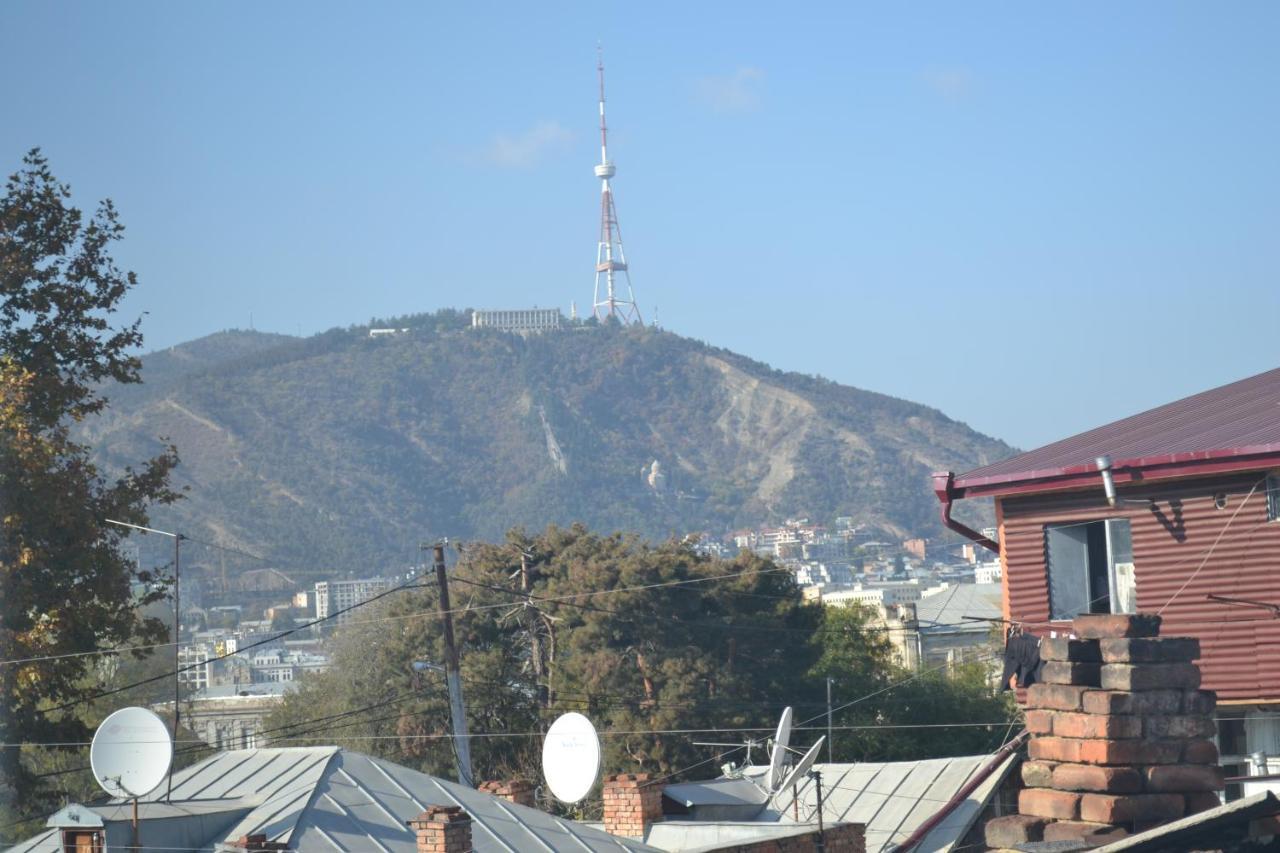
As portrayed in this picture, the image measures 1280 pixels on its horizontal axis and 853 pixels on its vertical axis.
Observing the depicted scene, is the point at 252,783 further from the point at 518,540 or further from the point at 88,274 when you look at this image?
the point at 518,540

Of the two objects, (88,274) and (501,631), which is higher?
(88,274)

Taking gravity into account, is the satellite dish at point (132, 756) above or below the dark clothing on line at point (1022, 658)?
below

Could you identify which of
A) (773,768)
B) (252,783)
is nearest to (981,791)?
(773,768)

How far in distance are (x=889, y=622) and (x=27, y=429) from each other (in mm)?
78999

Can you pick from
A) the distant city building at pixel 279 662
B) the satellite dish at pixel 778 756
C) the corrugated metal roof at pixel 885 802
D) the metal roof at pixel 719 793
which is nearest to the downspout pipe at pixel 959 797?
the corrugated metal roof at pixel 885 802

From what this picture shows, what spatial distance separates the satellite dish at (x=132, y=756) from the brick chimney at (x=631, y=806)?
655cm

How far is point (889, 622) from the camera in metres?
98.6

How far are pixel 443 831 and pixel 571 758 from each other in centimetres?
447

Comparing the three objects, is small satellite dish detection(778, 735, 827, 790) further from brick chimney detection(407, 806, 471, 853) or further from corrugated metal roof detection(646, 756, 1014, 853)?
brick chimney detection(407, 806, 471, 853)

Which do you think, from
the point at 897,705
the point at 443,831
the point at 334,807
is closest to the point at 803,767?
the point at 334,807

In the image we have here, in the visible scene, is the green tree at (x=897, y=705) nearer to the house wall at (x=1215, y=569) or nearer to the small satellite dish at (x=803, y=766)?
the small satellite dish at (x=803, y=766)

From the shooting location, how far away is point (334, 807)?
1678 cm

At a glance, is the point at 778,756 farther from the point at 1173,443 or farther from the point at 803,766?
the point at 1173,443

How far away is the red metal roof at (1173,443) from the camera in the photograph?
64.2 ft
